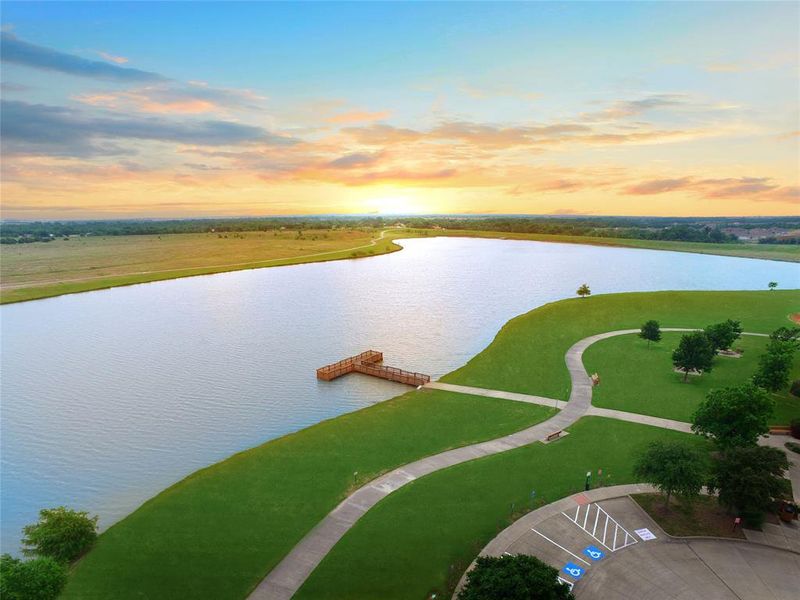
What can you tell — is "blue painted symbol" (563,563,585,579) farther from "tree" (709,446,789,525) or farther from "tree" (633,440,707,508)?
"tree" (709,446,789,525)

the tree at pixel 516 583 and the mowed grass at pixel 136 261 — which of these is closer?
the tree at pixel 516 583

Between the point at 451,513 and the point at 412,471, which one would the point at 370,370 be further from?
the point at 451,513

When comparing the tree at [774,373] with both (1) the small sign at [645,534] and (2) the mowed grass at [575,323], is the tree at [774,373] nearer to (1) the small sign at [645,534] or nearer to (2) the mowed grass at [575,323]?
(2) the mowed grass at [575,323]

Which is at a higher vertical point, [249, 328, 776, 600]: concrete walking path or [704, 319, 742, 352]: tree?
[704, 319, 742, 352]: tree

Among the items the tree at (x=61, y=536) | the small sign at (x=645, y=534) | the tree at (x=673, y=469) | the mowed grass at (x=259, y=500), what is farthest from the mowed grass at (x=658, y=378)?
the tree at (x=61, y=536)

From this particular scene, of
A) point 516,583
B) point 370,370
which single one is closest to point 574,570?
point 516,583

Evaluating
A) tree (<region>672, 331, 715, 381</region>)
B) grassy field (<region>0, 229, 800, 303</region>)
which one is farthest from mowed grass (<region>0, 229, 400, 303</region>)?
tree (<region>672, 331, 715, 381</region>)
